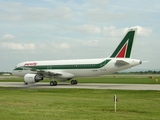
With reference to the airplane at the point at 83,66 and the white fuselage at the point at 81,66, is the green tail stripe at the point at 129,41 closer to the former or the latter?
the airplane at the point at 83,66

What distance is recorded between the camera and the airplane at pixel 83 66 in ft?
130

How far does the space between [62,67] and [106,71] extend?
898 centimetres

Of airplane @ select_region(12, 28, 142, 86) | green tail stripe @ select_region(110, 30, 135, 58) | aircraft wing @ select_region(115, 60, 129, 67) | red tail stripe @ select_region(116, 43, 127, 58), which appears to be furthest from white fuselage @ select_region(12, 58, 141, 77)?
green tail stripe @ select_region(110, 30, 135, 58)

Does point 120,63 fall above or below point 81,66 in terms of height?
above

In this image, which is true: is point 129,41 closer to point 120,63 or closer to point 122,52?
point 122,52

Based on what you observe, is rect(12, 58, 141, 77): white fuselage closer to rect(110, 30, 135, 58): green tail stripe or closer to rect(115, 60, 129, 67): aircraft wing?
rect(115, 60, 129, 67): aircraft wing

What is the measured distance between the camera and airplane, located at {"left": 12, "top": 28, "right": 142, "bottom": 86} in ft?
130

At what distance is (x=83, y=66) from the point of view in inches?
1708

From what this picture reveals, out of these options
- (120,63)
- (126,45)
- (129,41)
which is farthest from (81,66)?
(129,41)

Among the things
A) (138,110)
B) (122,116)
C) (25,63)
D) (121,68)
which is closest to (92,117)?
(122,116)

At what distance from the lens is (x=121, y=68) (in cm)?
3962

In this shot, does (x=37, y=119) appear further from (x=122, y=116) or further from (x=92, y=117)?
(x=122, y=116)

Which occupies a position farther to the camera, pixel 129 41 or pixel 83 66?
pixel 83 66

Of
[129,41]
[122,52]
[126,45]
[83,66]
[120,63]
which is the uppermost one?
[129,41]
